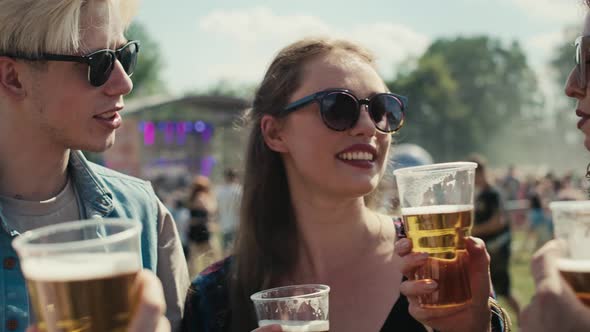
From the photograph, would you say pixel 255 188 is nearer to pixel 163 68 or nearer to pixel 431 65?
pixel 431 65

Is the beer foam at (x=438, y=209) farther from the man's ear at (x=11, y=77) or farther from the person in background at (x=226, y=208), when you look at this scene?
the person in background at (x=226, y=208)

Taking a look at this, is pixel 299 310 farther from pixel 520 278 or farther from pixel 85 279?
pixel 520 278

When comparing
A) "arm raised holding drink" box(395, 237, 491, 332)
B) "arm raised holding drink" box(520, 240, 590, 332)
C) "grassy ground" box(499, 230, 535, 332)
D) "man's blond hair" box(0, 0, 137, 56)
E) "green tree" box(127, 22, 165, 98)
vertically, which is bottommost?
"grassy ground" box(499, 230, 535, 332)

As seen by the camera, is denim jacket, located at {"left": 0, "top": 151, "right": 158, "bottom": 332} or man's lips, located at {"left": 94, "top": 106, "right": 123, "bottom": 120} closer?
denim jacket, located at {"left": 0, "top": 151, "right": 158, "bottom": 332}

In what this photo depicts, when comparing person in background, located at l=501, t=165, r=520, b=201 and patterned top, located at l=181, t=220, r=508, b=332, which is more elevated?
patterned top, located at l=181, t=220, r=508, b=332

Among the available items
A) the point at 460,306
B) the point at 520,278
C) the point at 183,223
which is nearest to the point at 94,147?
the point at 460,306

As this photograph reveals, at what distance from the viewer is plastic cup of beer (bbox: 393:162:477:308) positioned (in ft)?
6.42

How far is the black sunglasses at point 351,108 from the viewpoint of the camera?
269cm

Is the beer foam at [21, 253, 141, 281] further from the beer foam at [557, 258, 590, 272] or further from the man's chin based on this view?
the man's chin

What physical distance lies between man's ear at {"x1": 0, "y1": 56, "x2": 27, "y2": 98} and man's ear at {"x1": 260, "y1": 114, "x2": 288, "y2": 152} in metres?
1.11

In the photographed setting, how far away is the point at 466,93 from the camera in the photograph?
295ft

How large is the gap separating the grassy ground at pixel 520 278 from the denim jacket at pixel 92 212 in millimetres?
5560

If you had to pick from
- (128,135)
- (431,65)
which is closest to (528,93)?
(431,65)

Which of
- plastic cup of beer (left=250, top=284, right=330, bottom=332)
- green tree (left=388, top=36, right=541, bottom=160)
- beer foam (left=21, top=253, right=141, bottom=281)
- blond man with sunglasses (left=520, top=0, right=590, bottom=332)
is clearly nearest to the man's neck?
plastic cup of beer (left=250, top=284, right=330, bottom=332)
